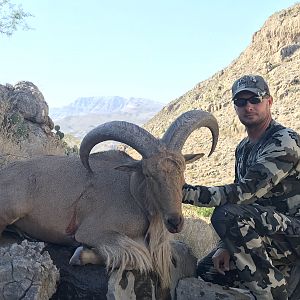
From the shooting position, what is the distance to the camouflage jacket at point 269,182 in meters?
4.45

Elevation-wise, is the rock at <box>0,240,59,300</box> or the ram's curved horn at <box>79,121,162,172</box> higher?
the ram's curved horn at <box>79,121,162,172</box>

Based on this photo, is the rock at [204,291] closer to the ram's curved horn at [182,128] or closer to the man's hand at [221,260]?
the man's hand at [221,260]

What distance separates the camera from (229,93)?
127 feet

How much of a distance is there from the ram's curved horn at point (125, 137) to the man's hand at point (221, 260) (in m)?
1.12

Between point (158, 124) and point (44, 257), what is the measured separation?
40.0m

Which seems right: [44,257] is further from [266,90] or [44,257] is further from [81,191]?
[266,90]

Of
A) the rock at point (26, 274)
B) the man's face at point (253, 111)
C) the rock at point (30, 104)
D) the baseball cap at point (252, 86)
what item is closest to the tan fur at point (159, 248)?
the rock at point (26, 274)

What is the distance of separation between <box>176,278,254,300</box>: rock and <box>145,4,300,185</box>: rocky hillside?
22.1 m

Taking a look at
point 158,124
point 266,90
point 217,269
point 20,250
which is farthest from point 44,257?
point 158,124

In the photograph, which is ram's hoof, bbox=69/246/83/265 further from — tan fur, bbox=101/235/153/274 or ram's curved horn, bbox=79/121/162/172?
ram's curved horn, bbox=79/121/162/172

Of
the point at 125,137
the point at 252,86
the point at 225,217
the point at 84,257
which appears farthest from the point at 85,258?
the point at 252,86

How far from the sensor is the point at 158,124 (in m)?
44.2

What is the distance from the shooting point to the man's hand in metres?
4.82

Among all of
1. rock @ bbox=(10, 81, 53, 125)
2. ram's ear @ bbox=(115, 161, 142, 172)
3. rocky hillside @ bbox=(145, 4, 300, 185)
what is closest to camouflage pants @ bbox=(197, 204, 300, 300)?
ram's ear @ bbox=(115, 161, 142, 172)
